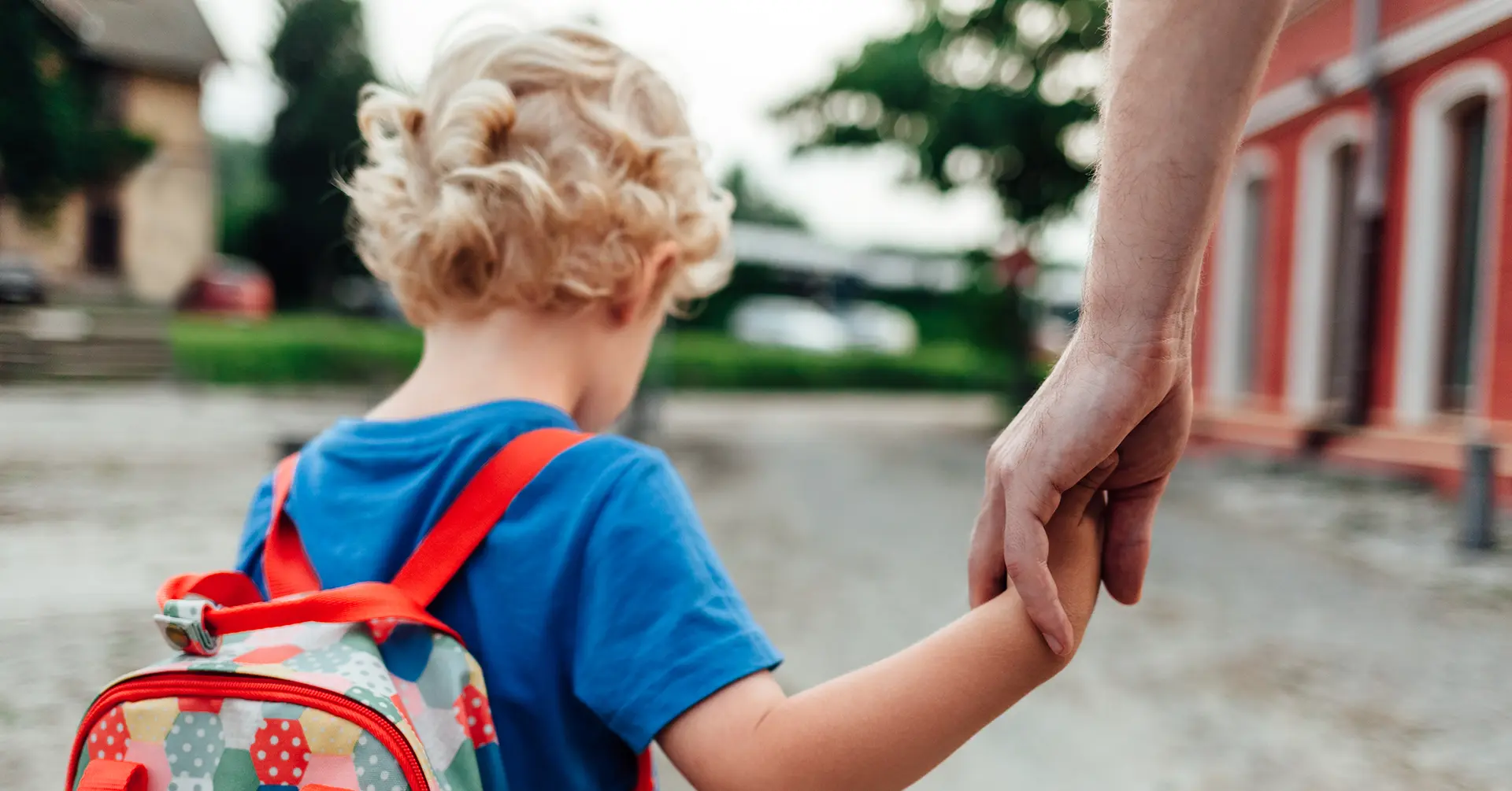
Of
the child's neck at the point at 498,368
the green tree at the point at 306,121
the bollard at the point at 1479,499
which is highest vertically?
the green tree at the point at 306,121

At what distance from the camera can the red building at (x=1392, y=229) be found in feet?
3.56

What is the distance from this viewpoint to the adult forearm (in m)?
0.64

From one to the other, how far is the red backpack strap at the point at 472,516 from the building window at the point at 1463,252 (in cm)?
114

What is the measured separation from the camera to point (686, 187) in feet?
3.40

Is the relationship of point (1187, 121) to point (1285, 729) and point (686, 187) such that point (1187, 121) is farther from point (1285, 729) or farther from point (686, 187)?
point (1285, 729)

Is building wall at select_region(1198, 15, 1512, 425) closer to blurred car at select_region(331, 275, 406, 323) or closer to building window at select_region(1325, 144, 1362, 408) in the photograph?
building window at select_region(1325, 144, 1362, 408)

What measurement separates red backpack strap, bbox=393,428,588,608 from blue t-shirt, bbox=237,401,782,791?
0.01 metres

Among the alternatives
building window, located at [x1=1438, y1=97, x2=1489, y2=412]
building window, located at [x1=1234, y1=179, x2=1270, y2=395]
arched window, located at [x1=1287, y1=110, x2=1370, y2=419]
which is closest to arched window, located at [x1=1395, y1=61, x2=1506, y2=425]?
building window, located at [x1=1438, y1=97, x2=1489, y2=412]

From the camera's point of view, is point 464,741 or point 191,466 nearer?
point 464,741

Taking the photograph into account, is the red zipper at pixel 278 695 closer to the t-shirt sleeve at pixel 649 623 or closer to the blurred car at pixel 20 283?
the t-shirt sleeve at pixel 649 623

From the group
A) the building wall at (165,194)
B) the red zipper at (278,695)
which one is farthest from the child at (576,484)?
the building wall at (165,194)

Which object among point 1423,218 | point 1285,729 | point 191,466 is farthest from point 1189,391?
point 191,466

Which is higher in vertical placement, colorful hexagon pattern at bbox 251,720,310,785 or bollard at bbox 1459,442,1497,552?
colorful hexagon pattern at bbox 251,720,310,785

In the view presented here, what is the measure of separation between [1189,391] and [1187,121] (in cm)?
19
